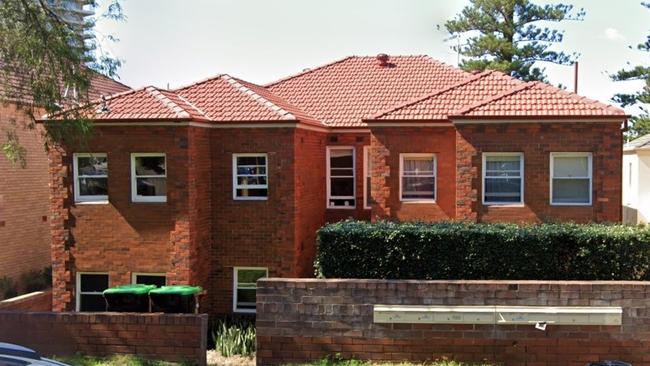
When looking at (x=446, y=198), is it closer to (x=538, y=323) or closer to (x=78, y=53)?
(x=538, y=323)

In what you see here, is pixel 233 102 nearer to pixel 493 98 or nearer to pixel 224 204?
pixel 224 204

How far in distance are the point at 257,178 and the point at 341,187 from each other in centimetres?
402

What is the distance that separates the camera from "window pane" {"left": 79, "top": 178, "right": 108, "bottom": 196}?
15.4m

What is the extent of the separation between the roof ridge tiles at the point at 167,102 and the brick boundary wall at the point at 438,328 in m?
6.01

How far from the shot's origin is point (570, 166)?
15719mm

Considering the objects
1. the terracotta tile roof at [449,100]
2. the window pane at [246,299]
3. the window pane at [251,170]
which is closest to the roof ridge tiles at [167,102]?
the window pane at [251,170]

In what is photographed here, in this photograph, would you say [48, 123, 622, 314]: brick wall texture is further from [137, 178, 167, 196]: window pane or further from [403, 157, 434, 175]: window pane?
[403, 157, 434, 175]: window pane

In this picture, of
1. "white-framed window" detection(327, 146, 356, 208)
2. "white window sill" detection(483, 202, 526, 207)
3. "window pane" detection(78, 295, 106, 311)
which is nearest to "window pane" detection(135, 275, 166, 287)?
"window pane" detection(78, 295, 106, 311)

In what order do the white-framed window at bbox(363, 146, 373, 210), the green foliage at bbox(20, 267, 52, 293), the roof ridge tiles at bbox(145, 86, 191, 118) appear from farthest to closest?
the white-framed window at bbox(363, 146, 373, 210), the green foliage at bbox(20, 267, 52, 293), the roof ridge tiles at bbox(145, 86, 191, 118)

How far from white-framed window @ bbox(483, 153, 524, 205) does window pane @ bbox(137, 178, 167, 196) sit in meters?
7.75

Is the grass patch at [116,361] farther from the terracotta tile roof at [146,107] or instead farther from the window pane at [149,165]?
the terracotta tile roof at [146,107]

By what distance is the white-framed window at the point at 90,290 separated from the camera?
15570 mm

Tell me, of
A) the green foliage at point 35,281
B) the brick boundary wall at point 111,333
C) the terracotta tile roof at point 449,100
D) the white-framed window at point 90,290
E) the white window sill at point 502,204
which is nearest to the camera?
the brick boundary wall at point 111,333

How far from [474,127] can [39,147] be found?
40.5ft
